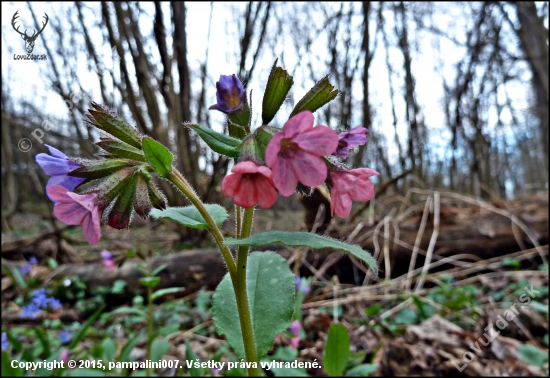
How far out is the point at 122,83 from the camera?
422cm

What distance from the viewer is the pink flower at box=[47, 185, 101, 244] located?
722 millimetres

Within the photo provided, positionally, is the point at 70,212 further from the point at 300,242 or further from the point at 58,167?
the point at 300,242

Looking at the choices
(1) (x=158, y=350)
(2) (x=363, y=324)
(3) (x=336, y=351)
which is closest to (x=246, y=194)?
(3) (x=336, y=351)

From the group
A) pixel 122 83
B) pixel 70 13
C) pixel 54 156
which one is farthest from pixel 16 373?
pixel 70 13

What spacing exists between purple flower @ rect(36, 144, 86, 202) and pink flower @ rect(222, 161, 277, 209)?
1.21 feet

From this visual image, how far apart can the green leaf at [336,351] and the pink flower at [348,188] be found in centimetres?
66

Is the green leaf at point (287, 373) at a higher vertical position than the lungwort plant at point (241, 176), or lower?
lower

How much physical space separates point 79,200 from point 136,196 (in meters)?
0.11

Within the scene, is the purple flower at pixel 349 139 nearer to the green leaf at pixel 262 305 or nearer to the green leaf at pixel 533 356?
the green leaf at pixel 262 305

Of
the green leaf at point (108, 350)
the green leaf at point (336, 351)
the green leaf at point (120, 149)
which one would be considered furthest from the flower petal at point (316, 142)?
the green leaf at point (108, 350)

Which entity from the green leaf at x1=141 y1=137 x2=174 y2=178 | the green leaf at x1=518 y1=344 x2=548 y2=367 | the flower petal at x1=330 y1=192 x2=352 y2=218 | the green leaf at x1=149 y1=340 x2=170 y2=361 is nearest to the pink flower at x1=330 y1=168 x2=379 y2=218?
the flower petal at x1=330 y1=192 x2=352 y2=218

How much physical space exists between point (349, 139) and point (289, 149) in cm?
18

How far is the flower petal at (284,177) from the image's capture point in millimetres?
651

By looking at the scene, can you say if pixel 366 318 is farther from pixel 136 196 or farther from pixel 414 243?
pixel 136 196
